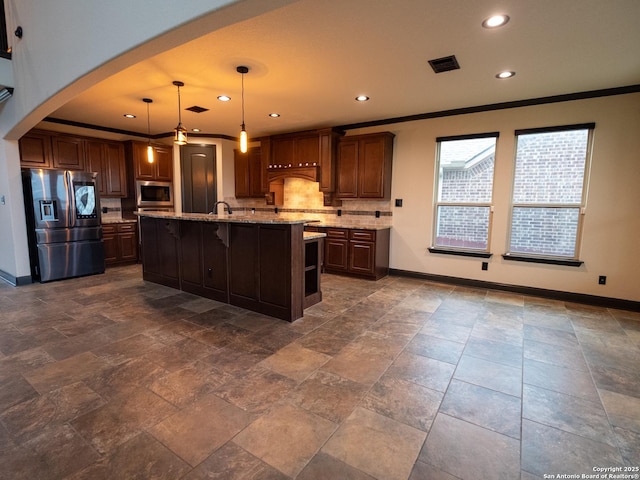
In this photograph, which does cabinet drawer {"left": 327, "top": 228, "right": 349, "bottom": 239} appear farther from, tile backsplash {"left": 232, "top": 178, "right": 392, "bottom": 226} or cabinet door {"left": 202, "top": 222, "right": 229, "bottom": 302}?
cabinet door {"left": 202, "top": 222, "right": 229, "bottom": 302}

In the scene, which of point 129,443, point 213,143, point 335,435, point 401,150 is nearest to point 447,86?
point 401,150

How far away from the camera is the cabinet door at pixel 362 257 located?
498 centimetres

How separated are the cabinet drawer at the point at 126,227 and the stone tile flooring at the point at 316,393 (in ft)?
8.10

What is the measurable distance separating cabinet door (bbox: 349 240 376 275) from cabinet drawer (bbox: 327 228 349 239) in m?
0.17

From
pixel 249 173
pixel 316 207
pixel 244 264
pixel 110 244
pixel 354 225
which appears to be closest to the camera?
pixel 244 264

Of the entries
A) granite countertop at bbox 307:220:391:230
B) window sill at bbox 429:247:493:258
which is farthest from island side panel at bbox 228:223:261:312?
window sill at bbox 429:247:493:258

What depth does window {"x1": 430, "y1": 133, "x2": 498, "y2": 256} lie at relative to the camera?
4547 millimetres

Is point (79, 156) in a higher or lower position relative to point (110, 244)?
higher

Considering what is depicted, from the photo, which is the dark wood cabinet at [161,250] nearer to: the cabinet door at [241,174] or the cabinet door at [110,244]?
the cabinet door at [110,244]

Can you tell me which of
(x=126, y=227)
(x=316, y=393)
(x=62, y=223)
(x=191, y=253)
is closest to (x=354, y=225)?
(x=191, y=253)

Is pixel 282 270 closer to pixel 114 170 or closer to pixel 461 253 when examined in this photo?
pixel 461 253

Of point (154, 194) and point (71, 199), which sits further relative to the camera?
point (154, 194)

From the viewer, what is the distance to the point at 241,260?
11.8 ft

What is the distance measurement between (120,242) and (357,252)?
446cm
